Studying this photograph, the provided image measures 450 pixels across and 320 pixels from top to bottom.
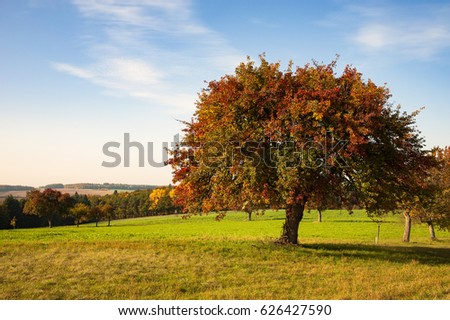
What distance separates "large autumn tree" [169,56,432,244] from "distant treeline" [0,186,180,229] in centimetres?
7745

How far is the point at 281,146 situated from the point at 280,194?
2.63 metres

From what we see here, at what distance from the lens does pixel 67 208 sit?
98.6 m

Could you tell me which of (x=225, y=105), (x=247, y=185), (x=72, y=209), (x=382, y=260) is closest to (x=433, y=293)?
(x=382, y=260)

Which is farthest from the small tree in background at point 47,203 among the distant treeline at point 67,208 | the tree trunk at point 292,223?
the tree trunk at point 292,223

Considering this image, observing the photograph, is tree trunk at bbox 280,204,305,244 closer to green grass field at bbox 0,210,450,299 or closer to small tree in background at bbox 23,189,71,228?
green grass field at bbox 0,210,450,299

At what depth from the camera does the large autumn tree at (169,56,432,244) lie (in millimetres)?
20328

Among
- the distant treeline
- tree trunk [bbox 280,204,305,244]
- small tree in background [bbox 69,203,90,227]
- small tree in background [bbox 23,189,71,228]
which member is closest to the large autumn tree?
tree trunk [bbox 280,204,305,244]

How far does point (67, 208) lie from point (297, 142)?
297ft

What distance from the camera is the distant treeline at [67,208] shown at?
95.9 metres

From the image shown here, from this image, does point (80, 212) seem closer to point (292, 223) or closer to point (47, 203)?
point (47, 203)

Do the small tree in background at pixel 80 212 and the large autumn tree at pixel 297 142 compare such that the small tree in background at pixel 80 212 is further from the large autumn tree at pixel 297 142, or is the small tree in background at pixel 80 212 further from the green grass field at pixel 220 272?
the large autumn tree at pixel 297 142

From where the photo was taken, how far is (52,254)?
21.8 metres

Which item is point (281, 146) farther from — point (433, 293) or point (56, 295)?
point (56, 295)

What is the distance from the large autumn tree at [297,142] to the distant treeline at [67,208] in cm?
7745
